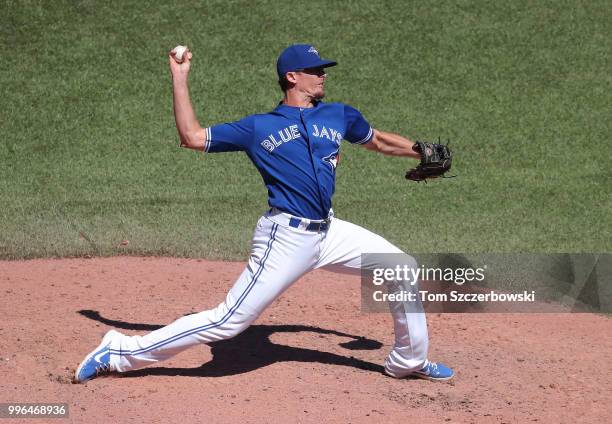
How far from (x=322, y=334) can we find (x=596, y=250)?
292 centimetres

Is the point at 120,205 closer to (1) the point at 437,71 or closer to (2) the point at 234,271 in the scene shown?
(2) the point at 234,271

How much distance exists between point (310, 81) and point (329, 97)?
568 centimetres

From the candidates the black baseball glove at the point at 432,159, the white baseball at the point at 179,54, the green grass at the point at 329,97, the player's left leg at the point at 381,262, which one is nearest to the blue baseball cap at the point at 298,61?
the white baseball at the point at 179,54

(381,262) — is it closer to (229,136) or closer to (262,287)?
(262,287)

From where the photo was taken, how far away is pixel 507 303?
7250mm

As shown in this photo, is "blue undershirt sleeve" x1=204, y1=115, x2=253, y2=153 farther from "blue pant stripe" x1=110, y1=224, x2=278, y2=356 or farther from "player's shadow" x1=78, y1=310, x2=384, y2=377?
"player's shadow" x1=78, y1=310, x2=384, y2=377

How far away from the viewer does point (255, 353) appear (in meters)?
6.16

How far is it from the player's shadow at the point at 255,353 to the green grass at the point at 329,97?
1647 mm

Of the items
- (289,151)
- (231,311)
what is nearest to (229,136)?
(289,151)

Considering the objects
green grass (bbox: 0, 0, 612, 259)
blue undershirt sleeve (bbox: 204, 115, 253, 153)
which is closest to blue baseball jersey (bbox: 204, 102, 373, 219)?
blue undershirt sleeve (bbox: 204, 115, 253, 153)

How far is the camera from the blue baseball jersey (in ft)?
17.5

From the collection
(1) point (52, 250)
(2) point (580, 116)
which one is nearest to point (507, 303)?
(1) point (52, 250)

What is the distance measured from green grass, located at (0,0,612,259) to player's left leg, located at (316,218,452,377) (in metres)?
2.66

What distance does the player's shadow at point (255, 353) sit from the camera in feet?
19.0
